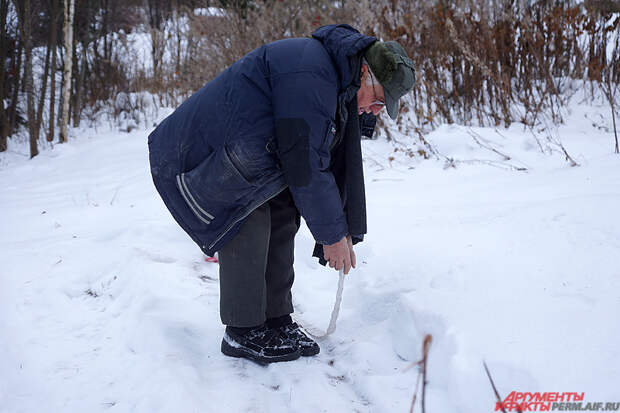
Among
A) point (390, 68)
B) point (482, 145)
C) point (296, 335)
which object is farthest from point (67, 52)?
point (390, 68)

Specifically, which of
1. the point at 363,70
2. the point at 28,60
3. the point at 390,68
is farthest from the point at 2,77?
the point at 390,68

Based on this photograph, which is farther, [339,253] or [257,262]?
[257,262]

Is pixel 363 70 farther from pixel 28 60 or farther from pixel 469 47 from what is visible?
pixel 28 60

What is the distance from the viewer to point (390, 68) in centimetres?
143

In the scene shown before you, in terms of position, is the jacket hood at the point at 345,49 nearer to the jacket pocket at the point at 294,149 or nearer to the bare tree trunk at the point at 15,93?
the jacket pocket at the point at 294,149

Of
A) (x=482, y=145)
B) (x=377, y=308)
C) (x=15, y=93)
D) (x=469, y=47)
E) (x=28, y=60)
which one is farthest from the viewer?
(x=15, y=93)

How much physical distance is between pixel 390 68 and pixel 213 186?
67 cm

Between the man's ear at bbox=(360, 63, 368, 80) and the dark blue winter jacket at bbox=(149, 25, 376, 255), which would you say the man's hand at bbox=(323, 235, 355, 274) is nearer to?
the dark blue winter jacket at bbox=(149, 25, 376, 255)

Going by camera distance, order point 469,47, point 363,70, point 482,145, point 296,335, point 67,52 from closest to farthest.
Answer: point 363,70, point 296,335, point 482,145, point 469,47, point 67,52

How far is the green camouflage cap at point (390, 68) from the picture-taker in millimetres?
1429

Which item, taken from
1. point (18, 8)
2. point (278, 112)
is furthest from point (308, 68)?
point (18, 8)

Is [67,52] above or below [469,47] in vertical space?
below

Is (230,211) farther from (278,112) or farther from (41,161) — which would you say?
(41,161)

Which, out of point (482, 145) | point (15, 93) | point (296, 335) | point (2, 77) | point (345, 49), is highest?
point (345, 49)
